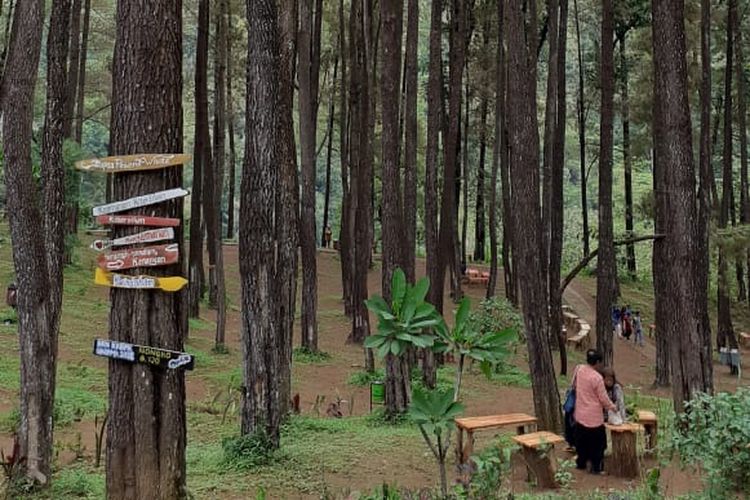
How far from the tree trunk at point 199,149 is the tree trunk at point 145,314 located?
11.6 metres

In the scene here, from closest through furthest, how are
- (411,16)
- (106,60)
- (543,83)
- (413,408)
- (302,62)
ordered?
(413,408) < (411,16) < (302,62) < (106,60) < (543,83)

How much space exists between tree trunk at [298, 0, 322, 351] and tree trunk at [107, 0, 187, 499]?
31.9ft

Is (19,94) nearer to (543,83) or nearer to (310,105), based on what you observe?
A: (310,105)

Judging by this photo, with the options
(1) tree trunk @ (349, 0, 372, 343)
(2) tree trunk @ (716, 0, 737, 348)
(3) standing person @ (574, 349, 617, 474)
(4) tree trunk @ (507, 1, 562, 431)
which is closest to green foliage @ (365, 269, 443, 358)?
(3) standing person @ (574, 349, 617, 474)

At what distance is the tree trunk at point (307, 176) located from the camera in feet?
44.8

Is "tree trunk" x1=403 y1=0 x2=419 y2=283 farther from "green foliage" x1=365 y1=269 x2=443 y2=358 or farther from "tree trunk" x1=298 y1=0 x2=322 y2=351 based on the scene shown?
"green foliage" x1=365 y1=269 x2=443 y2=358

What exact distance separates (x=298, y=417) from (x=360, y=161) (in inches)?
308

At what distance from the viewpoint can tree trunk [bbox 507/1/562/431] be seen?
8.48m

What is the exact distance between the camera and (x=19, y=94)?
6473 millimetres

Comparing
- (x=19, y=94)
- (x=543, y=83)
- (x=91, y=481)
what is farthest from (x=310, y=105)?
(x=543, y=83)

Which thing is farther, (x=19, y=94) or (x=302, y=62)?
(x=302, y=62)

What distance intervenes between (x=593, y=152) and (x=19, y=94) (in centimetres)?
3043

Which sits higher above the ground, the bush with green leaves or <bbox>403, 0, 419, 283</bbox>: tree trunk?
<bbox>403, 0, 419, 283</bbox>: tree trunk

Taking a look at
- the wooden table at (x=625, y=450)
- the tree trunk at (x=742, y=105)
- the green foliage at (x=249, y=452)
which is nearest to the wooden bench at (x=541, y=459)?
the wooden table at (x=625, y=450)
